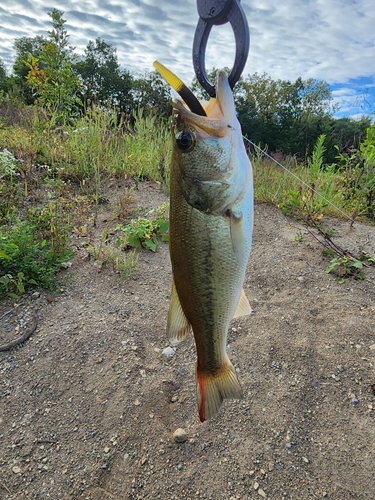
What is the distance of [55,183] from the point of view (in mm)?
4746

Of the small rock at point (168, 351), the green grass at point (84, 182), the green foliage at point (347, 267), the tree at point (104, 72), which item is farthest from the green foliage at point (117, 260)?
the tree at point (104, 72)

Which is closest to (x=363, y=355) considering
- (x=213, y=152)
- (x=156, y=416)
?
(x=156, y=416)

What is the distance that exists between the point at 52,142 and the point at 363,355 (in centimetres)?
533

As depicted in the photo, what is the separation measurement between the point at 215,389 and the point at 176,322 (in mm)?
272

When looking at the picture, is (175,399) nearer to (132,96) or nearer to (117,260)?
(117,260)

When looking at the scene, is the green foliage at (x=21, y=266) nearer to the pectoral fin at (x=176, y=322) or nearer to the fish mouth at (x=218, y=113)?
the pectoral fin at (x=176, y=322)

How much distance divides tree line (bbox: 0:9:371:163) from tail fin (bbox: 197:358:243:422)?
1.41m

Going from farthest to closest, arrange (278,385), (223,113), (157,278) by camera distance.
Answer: (157,278)
(278,385)
(223,113)

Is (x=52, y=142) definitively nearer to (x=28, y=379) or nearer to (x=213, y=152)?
(x=28, y=379)

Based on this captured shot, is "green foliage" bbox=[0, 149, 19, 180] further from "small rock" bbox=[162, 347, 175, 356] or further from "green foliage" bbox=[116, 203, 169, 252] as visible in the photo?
"small rock" bbox=[162, 347, 175, 356]

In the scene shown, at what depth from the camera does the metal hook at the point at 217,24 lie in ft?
3.16

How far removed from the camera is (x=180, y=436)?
201cm

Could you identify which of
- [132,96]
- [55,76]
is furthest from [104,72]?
[55,76]

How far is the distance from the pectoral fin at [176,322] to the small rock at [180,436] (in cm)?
118
